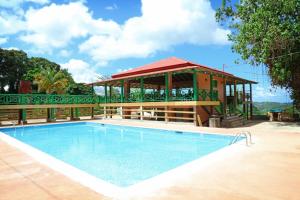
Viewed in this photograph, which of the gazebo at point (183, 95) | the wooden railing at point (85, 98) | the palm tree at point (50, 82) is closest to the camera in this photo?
the gazebo at point (183, 95)

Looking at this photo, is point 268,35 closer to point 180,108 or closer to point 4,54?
point 180,108

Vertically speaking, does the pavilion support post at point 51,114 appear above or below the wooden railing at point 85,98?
below

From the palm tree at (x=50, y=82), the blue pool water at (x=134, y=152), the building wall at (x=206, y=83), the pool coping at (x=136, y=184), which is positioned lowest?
the blue pool water at (x=134, y=152)

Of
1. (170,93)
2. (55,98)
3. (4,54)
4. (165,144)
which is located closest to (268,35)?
(170,93)

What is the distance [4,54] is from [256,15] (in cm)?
3276

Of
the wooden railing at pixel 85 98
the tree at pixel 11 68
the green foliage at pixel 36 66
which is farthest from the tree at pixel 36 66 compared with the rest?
the wooden railing at pixel 85 98

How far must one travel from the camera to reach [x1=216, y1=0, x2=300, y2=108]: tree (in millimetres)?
12992

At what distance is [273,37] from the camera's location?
1303cm

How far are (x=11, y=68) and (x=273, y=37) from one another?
33.2 m

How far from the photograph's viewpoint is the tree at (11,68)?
32.7 metres

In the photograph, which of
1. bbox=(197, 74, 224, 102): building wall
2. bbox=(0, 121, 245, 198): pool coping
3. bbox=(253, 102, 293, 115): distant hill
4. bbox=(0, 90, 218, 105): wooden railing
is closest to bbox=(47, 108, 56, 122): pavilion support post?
Answer: bbox=(0, 90, 218, 105): wooden railing

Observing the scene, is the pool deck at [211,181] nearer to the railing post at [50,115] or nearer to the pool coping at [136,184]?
the pool coping at [136,184]

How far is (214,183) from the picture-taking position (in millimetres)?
4457

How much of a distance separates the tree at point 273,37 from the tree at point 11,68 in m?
30.6
